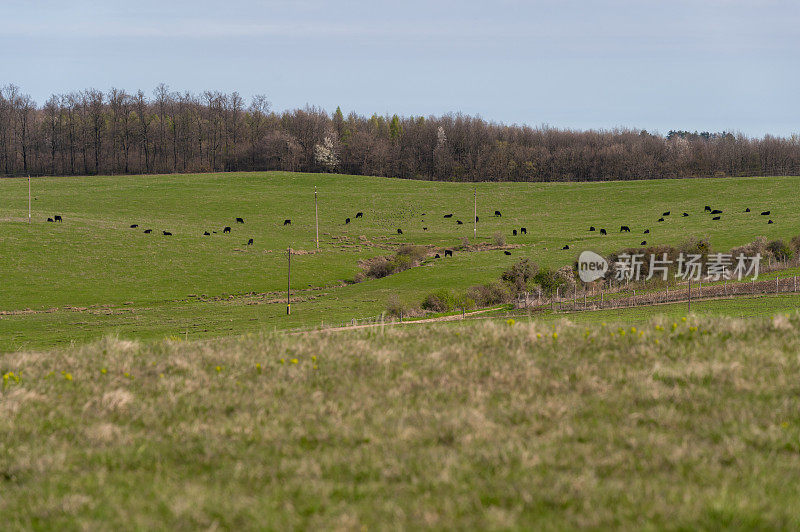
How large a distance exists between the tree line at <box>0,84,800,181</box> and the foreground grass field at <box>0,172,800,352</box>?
25.2 meters

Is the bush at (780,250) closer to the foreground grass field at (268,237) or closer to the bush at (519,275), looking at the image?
the foreground grass field at (268,237)

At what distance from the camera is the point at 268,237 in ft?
282

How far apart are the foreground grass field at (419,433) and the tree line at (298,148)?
499ft

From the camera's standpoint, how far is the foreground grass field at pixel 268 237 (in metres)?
51.4

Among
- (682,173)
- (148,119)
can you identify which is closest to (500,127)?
(682,173)

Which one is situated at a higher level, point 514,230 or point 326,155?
point 326,155

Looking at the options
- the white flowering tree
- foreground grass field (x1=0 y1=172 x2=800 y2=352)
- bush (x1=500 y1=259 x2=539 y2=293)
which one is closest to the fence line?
bush (x1=500 y1=259 x2=539 y2=293)

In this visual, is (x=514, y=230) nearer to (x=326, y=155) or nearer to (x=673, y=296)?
(x=673, y=296)

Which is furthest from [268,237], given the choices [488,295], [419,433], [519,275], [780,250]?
[419,433]

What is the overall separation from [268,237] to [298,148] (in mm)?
78142

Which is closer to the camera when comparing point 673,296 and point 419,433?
point 419,433

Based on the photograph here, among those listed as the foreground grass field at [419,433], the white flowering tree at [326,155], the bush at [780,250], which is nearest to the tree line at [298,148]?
the white flowering tree at [326,155]

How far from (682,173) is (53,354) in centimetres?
16587

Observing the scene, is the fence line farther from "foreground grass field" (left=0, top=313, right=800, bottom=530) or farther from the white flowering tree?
the white flowering tree
